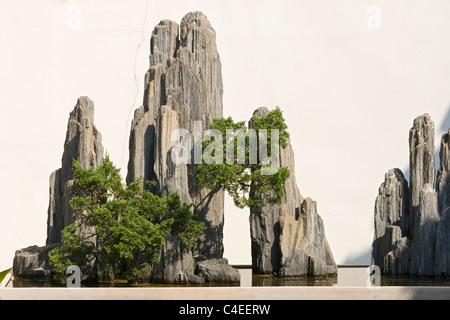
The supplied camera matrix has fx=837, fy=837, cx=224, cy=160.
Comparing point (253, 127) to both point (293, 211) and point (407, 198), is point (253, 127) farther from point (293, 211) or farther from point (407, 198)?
point (407, 198)

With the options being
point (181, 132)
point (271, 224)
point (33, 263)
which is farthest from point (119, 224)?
point (271, 224)

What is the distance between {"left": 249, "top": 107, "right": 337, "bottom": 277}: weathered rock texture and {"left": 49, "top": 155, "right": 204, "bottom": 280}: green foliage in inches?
107

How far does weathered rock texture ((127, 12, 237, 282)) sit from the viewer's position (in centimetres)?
2445

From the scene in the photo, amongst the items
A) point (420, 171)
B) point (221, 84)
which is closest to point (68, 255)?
point (221, 84)

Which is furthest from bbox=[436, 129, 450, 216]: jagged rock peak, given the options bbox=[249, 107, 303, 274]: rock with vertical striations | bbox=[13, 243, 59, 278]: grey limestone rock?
bbox=[13, 243, 59, 278]: grey limestone rock

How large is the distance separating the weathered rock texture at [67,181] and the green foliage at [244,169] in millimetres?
3728

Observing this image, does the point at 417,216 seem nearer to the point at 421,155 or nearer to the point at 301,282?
the point at 421,155

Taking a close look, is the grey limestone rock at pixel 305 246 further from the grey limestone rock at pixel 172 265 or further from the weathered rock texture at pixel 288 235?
the grey limestone rock at pixel 172 265

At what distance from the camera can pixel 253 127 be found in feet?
85.6

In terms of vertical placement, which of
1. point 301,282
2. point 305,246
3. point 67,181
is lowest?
point 301,282

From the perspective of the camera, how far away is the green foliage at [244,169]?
A: 25141 millimetres

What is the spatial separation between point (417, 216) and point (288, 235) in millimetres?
3964

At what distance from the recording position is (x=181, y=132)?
84.8 feet

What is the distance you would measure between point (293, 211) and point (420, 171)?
4566 mm
